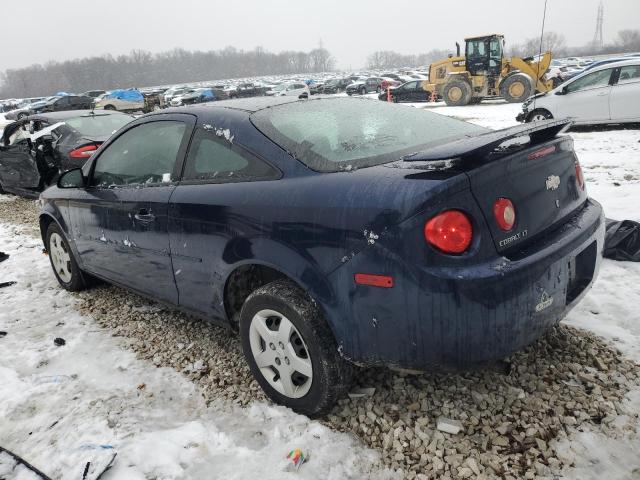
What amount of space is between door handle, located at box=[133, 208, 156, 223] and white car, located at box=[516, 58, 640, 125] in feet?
31.7

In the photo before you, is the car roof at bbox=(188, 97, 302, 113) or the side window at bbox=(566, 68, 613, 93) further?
the side window at bbox=(566, 68, 613, 93)

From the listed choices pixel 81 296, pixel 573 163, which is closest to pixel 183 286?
pixel 81 296

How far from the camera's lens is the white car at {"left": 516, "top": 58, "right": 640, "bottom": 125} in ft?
32.9

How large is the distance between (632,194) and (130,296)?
18.3 ft

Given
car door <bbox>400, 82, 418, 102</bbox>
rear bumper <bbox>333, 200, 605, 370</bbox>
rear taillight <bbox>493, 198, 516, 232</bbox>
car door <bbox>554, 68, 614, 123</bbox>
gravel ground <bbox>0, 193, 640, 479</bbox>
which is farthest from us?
car door <bbox>400, 82, 418, 102</bbox>

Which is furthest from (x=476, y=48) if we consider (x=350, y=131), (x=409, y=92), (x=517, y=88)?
(x=350, y=131)

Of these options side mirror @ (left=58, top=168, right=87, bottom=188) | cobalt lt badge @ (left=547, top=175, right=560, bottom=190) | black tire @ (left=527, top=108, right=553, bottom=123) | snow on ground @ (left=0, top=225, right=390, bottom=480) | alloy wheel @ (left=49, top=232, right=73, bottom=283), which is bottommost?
snow on ground @ (left=0, top=225, right=390, bottom=480)

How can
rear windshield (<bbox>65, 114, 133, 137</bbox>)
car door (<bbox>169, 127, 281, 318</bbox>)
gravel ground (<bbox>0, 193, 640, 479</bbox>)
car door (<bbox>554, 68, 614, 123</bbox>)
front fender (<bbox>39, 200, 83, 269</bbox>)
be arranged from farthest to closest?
car door (<bbox>554, 68, 614, 123</bbox>) < rear windshield (<bbox>65, 114, 133, 137</bbox>) < front fender (<bbox>39, 200, 83, 269</bbox>) < car door (<bbox>169, 127, 281, 318</bbox>) < gravel ground (<bbox>0, 193, 640, 479</bbox>)

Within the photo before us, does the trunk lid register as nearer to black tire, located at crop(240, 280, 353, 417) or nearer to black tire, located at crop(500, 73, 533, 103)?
black tire, located at crop(240, 280, 353, 417)

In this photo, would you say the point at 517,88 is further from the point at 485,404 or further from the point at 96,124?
the point at 485,404

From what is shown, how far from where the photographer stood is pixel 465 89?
68.0ft

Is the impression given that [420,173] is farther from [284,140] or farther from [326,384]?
[326,384]

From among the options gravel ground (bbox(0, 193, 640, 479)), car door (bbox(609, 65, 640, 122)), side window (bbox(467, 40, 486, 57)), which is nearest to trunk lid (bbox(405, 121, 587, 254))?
gravel ground (bbox(0, 193, 640, 479))

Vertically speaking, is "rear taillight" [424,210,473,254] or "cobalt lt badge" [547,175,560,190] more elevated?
"cobalt lt badge" [547,175,560,190]
